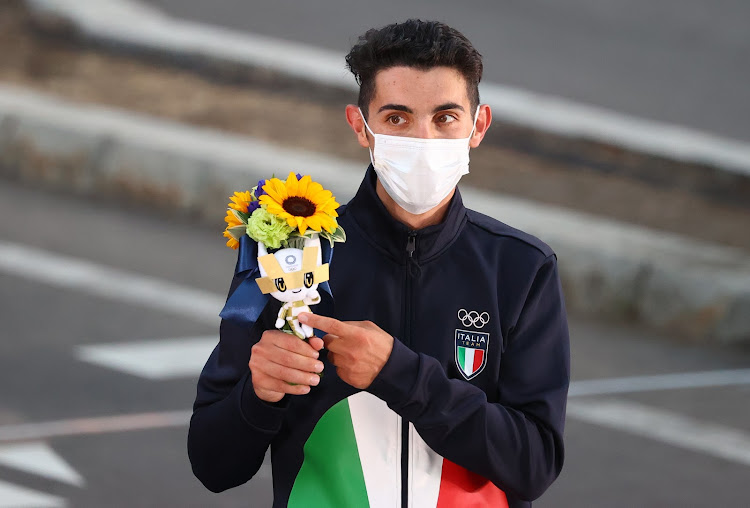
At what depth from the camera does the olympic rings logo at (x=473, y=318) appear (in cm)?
299

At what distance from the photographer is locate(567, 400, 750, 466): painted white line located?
6828 mm

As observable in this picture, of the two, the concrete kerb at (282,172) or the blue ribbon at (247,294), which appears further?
the concrete kerb at (282,172)

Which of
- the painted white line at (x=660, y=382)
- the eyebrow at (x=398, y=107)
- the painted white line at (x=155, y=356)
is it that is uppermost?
the eyebrow at (x=398, y=107)

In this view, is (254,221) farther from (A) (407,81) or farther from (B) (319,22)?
(B) (319,22)

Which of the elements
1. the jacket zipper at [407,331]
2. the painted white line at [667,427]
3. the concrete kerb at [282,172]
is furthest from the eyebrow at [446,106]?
the concrete kerb at [282,172]

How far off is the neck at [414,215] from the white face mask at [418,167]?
0.07 feet

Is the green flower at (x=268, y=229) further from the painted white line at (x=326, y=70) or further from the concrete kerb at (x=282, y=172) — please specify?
the painted white line at (x=326, y=70)

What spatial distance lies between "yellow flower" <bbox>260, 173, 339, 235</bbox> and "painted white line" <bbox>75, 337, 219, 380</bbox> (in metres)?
4.60

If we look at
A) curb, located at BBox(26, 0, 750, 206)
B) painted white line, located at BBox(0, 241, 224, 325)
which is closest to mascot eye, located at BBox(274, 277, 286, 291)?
painted white line, located at BBox(0, 241, 224, 325)

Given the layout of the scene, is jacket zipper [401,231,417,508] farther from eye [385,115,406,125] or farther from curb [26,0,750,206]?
curb [26,0,750,206]

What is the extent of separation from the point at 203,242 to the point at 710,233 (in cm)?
361

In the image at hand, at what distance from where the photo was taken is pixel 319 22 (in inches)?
524

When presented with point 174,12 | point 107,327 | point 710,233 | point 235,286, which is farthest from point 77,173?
point 235,286

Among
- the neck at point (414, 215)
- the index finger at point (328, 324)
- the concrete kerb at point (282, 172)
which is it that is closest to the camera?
the index finger at point (328, 324)
